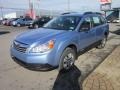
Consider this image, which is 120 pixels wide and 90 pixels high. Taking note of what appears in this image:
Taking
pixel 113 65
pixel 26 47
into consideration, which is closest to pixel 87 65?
pixel 113 65

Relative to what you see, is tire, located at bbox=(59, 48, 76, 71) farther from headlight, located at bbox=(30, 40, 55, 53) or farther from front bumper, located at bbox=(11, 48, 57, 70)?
headlight, located at bbox=(30, 40, 55, 53)

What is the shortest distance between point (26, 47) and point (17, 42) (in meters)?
0.57

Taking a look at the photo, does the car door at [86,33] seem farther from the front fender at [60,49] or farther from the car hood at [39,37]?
the front fender at [60,49]

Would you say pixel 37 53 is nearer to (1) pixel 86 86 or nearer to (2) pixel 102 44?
(1) pixel 86 86

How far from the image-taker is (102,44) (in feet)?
32.6

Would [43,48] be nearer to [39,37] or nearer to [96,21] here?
[39,37]

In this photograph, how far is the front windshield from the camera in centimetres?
724

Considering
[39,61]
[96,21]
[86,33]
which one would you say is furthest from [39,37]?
[96,21]

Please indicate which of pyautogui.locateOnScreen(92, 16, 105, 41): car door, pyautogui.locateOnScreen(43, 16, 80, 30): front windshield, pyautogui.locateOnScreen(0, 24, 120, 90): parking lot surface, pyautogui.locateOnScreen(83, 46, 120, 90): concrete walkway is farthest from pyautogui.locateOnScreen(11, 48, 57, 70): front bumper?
pyautogui.locateOnScreen(92, 16, 105, 41): car door

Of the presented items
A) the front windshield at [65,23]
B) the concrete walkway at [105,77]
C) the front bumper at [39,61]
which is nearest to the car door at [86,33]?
the front windshield at [65,23]

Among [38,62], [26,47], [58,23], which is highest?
[58,23]

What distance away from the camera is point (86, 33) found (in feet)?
24.8

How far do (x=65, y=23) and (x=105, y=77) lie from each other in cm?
258

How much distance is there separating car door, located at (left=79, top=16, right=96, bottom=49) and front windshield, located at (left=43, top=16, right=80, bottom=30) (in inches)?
10.5
